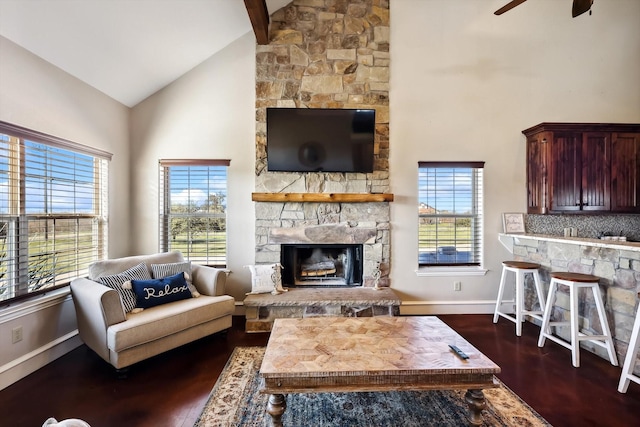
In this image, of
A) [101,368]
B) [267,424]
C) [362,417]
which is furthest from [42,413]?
[362,417]

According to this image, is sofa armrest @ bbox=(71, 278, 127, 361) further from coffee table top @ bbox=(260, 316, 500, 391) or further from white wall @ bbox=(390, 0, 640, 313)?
white wall @ bbox=(390, 0, 640, 313)

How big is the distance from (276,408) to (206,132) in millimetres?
3204

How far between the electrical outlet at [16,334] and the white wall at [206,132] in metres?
1.49

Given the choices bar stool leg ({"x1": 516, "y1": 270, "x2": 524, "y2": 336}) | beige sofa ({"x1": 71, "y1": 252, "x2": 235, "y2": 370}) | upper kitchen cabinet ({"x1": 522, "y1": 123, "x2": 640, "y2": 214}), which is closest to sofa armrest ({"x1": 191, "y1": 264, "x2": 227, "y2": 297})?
beige sofa ({"x1": 71, "y1": 252, "x2": 235, "y2": 370})

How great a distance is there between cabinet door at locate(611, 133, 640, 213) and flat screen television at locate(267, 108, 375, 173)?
2.93 metres


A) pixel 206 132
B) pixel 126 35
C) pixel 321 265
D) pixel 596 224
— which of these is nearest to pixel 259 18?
pixel 126 35

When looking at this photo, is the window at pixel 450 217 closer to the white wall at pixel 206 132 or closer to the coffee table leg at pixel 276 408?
the white wall at pixel 206 132

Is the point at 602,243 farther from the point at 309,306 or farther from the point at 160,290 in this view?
the point at 160,290

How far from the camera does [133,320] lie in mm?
2387

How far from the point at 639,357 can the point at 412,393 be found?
1.96m

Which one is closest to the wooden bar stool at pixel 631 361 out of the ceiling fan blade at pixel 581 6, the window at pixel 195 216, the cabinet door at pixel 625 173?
the cabinet door at pixel 625 173

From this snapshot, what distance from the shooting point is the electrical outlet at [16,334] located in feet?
7.34

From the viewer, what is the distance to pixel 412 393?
209 cm

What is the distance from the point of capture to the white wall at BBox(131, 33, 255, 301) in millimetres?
3639
